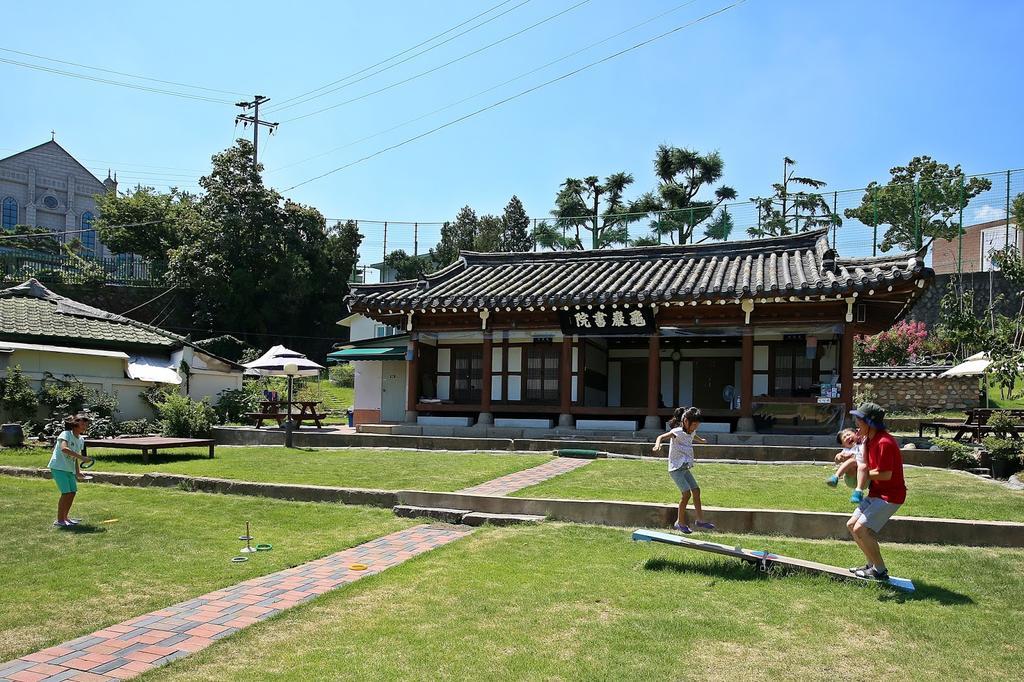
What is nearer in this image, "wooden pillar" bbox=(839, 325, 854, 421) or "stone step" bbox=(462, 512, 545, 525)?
"stone step" bbox=(462, 512, 545, 525)

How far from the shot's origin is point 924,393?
1045 inches

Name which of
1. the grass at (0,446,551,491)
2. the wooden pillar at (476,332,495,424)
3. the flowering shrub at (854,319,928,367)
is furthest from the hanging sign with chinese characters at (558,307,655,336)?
the flowering shrub at (854,319,928,367)

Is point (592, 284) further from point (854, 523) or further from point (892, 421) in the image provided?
point (854, 523)

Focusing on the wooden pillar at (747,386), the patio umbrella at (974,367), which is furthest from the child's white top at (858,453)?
the patio umbrella at (974,367)

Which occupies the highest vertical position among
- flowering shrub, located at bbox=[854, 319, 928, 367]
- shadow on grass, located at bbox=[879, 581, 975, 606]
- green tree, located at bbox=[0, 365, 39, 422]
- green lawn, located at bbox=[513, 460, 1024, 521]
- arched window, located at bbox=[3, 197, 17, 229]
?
arched window, located at bbox=[3, 197, 17, 229]

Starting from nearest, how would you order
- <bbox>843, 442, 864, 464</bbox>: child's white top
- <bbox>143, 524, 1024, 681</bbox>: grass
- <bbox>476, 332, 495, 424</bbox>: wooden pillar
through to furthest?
<bbox>143, 524, 1024, 681</bbox>: grass → <bbox>843, 442, 864, 464</bbox>: child's white top → <bbox>476, 332, 495, 424</bbox>: wooden pillar

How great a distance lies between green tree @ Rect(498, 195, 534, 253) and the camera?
4753 cm

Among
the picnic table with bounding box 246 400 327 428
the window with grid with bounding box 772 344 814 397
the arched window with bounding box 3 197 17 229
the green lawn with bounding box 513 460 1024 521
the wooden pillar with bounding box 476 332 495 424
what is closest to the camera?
the green lawn with bounding box 513 460 1024 521

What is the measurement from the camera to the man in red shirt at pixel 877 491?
247 inches

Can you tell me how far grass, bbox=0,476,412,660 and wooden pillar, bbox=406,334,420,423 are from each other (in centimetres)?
966

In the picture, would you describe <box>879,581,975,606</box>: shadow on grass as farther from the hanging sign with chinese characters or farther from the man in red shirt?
the hanging sign with chinese characters

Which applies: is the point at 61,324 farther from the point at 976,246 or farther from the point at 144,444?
the point at 976,246

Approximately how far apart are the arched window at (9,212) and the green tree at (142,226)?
942 inches

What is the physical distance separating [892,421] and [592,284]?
33.1ft
